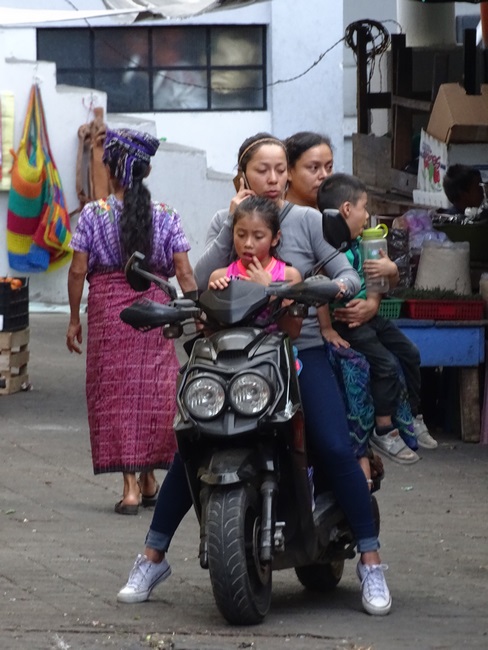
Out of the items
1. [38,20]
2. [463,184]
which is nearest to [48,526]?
[38,20]

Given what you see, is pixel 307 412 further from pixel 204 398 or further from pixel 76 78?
pixel 76 78

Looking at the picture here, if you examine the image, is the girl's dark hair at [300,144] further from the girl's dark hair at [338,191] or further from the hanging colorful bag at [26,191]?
the hanging colorful bag at [26,191]

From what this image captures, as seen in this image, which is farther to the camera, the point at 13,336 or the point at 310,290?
the point at 13,336

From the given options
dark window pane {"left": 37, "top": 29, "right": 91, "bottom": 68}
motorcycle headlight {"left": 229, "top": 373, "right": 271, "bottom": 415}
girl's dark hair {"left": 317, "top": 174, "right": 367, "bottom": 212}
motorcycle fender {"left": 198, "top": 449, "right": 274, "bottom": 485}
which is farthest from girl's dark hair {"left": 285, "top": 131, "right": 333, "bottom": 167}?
dark window pane {"left": 37, "top": 29, "right": 91, "bottom": 68}

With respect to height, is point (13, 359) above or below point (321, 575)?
above

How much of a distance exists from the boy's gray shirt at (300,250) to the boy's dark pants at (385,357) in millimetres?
433

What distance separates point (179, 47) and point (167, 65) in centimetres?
33

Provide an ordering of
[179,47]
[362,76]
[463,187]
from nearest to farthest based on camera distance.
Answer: [463,187] → [362,76] → [179,47]

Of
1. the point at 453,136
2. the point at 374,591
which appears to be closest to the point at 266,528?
the point at 374,591

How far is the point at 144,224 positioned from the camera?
729cm

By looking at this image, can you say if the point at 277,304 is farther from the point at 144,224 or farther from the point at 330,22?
the point at 330,22

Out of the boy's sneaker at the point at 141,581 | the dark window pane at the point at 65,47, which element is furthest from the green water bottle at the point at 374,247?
the dark window pane at the point at 65,47

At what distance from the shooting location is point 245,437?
5.04m

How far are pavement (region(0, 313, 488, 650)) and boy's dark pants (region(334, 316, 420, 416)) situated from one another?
735 millimetres
